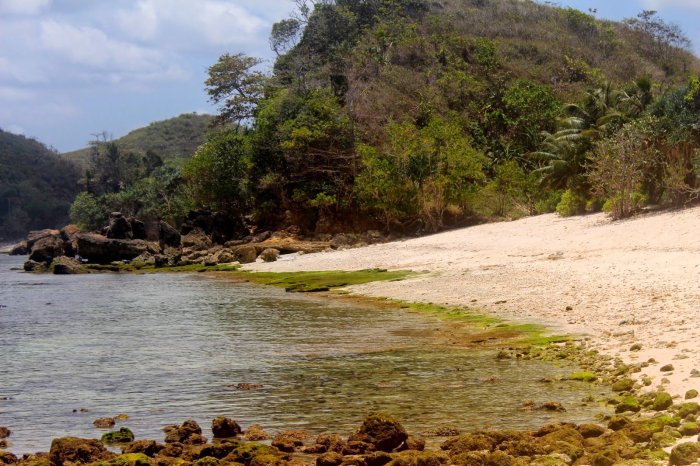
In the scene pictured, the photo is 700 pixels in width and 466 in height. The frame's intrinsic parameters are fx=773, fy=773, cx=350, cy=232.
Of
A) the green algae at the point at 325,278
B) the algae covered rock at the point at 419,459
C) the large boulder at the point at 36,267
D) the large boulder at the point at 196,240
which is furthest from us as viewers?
the large boulder at the point at 36,267

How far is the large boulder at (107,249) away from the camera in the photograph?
182 ft

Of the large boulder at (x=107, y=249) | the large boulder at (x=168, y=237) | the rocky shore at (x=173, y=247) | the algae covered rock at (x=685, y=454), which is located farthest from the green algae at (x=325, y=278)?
the large boulder at (x=107, y=249)

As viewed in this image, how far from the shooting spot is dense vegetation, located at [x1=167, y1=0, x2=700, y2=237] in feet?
111

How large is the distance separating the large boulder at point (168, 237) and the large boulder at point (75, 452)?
47.7m

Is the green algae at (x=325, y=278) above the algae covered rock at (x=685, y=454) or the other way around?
above

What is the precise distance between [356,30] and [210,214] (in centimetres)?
2497

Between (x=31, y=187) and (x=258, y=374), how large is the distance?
116m

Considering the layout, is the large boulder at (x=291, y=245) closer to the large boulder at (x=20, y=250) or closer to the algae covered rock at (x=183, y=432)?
the algae covered rock at (x=183, y=432)

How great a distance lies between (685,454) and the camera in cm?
718

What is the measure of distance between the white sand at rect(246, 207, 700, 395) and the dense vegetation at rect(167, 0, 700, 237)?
3316mm

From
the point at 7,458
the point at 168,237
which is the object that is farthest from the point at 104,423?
the point at 168,237

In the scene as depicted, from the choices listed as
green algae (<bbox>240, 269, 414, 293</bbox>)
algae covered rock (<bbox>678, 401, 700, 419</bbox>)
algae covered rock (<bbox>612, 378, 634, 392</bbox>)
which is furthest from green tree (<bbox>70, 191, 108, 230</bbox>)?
algae covered rock (<bbox>678, 401, 700, 419</bbox>)

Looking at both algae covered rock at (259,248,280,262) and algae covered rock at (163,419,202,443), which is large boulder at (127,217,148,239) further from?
algae covered rock at (163,419,202,443)

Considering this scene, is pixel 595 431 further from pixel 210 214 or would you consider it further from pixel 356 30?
pixel 356 30
